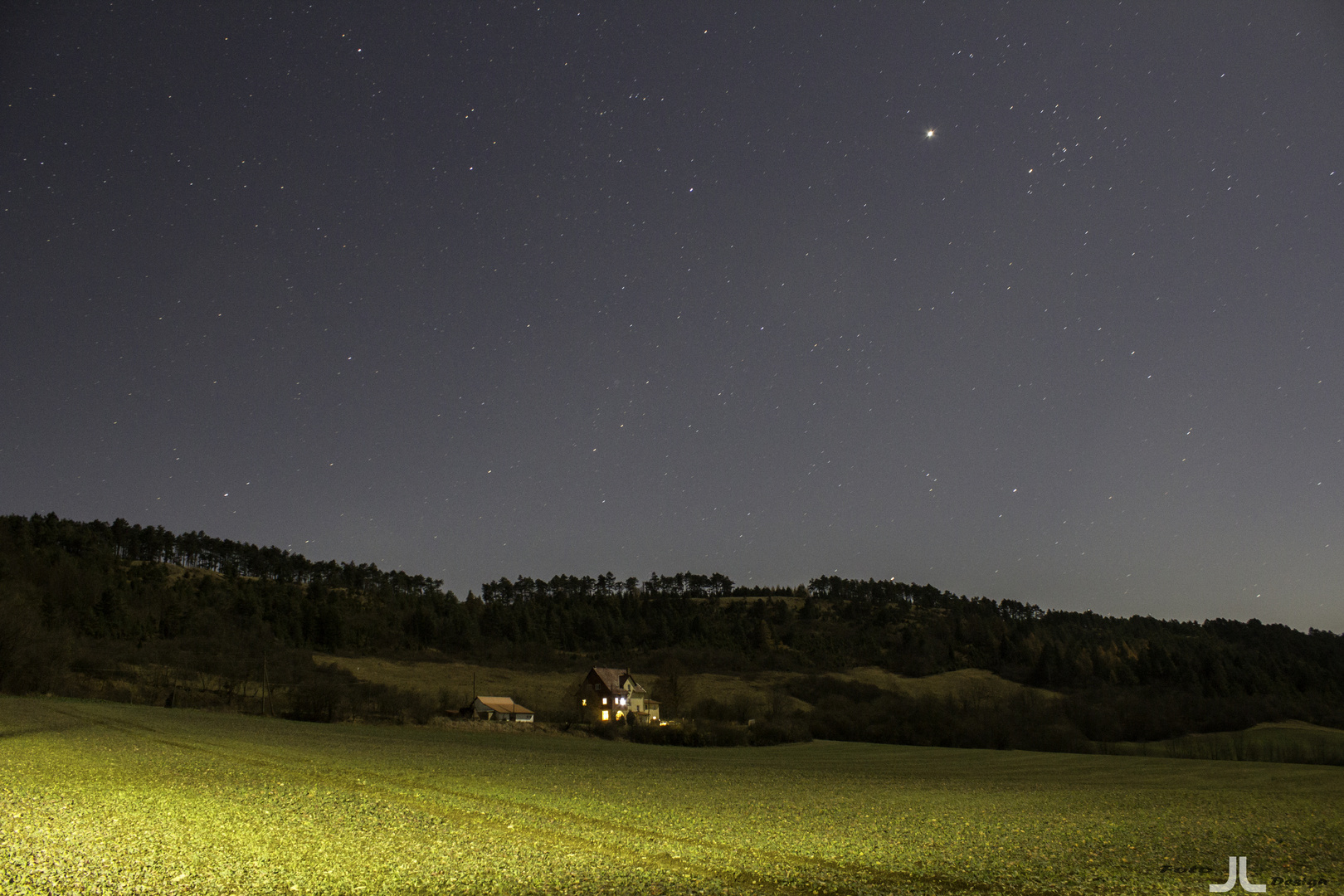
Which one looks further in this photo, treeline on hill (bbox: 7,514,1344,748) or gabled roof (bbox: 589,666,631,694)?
gabled roof (bbox: 589,666,631,694)

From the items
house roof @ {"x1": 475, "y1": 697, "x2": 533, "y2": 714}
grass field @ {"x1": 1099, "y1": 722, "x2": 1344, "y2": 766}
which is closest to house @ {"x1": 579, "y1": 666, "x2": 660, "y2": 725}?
house roof @ {"x1": 475, "y1": 697, "x2": 533, "y2": 714}

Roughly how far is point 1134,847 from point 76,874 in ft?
46.7

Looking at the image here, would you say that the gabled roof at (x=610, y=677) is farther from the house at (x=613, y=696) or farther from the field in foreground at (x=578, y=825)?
the field in foreground at (x=578, y=825)

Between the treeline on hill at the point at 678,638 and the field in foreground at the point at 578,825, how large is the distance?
86.2 ft

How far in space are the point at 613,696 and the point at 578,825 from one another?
193 feet

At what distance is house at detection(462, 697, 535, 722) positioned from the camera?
56344mm

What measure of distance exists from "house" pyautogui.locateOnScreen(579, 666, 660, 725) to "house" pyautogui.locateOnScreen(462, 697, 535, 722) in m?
8.10

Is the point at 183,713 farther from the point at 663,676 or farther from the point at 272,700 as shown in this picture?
the point at 663,676

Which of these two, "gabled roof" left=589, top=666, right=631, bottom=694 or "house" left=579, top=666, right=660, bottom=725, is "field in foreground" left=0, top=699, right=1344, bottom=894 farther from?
"gabled roof" left=589, top=666, right=631, bottom=694

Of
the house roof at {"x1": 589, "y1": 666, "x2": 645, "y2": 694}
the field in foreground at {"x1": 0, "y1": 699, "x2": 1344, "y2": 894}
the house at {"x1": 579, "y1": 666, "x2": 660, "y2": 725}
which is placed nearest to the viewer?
the field in foreground at {"x1": 0, "y1": 699, "x2": 1344, "y2": 894}

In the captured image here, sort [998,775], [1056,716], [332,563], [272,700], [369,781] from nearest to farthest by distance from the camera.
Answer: [369,781] → [998,775] → [272,700] → [1056,716] → [332,563]

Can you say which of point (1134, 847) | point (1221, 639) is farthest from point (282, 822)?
point (1221, 639)

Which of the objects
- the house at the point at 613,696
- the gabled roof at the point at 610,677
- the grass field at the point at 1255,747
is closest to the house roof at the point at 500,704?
the house at the point at 613,696

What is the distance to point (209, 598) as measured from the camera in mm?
96875
